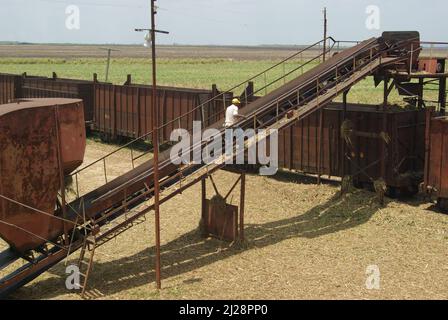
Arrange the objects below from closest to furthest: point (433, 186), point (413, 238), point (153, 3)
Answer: point (153, 3)
point (413, 238)
point (433, 186)

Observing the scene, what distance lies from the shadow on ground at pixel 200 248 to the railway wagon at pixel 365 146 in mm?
1085

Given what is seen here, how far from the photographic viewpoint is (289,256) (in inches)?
548

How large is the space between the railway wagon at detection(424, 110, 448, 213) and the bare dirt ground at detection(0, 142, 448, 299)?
0.63m

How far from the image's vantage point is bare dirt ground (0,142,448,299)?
473 inches

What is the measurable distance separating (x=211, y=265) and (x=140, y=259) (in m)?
1.87

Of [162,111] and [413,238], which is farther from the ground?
[162,111]

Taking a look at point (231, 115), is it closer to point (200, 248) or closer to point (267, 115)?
point (267, 115)

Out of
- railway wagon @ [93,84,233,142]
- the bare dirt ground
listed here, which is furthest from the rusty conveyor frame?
railway wagon @ [93,84,233,142]

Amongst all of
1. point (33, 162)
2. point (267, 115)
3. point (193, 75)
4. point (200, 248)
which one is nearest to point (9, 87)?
point (267, 115)

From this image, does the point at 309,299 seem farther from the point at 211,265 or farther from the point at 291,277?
the point at 211,265

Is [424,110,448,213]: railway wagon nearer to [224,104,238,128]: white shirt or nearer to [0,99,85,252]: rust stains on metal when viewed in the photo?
[224,104,238,128]: white shirt

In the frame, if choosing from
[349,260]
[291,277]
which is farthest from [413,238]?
[291,277]

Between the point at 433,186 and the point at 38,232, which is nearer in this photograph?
the point at 38,232

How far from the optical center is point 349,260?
44.4ft
